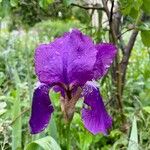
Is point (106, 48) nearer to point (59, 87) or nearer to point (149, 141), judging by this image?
point (59, 87)

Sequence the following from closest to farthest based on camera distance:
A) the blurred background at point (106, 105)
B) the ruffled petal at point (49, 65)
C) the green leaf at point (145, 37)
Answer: the ruffled petal at point (49, 65) → the blurred background at point (106, 105) → the green leaf at point (145, 37)

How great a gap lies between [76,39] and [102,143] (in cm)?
121

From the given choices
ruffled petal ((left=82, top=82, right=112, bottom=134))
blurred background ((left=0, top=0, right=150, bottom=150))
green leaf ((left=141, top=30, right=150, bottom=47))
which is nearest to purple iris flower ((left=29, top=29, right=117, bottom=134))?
ruffled petal ((left=82, top=82, right=112, bottom=134))

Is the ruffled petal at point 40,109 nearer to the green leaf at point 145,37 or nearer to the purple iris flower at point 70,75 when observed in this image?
the purple iris flower at point 70,75

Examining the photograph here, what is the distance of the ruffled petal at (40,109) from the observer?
5.40ft

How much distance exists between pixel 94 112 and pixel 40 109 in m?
0.17

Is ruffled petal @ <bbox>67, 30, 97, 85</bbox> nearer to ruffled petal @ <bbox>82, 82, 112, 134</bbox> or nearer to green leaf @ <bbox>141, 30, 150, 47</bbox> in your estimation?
ruffled petal @ <bbox>82, 82, 112, 134</bbox>

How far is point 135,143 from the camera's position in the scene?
198 centimetres

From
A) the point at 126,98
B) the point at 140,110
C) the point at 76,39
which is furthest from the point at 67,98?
the point at 126,98

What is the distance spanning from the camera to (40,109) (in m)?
1.65

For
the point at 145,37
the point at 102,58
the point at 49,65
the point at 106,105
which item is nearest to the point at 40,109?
the point at 49,65

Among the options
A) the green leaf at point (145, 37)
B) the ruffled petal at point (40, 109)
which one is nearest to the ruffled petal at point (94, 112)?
the ruffled petal at point (40, 109)

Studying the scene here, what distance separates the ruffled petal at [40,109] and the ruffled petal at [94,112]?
0.12 m

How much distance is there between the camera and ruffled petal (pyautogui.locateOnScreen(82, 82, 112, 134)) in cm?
164
